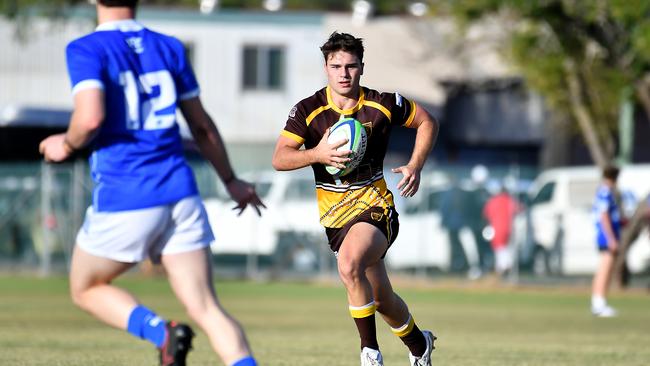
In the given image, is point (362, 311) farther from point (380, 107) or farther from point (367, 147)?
point (380, 107)

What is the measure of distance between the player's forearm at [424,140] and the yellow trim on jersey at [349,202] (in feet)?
0.98

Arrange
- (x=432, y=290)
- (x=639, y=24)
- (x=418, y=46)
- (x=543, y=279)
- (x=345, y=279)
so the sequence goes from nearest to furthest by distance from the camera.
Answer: (x=345, y=279) → (x=639, y=24) → (x=432, y=290) → (x=543, y=279) → (x=418, y=46)

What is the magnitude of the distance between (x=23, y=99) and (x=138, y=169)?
41449mm

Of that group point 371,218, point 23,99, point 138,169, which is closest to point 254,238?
point 23,99

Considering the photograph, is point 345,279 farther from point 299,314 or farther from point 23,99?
point 23,99

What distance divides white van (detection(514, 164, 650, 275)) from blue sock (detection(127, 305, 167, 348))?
23639 millimetres

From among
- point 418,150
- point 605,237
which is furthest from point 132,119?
point 605,237

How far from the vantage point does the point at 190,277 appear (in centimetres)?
696

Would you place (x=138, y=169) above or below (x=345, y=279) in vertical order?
above

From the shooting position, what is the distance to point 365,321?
364 inches

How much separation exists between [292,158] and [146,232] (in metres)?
2.24

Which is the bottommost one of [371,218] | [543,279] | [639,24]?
[543,279]

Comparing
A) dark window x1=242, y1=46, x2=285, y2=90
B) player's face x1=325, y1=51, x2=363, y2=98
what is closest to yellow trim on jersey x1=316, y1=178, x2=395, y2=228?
player's face x1=325, y1=51, x2=363, y2=98

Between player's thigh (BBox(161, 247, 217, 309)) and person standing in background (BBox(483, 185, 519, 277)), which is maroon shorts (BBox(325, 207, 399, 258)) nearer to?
player's thigh (BBox(161, 247, 217, 309))
